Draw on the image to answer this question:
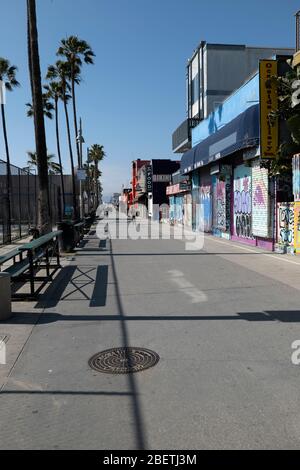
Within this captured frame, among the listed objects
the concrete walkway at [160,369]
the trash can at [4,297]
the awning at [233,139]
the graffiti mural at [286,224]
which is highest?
the awning at [233,139]

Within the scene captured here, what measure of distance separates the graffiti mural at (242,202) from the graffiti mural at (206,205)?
5455 mm

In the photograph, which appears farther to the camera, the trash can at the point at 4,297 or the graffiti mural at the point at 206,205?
the graffiti mural at the point at 206,205

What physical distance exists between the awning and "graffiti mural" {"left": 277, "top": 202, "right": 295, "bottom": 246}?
2.45 meters

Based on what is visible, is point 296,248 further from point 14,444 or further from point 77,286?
point 14,444

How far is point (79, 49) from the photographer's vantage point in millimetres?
37375

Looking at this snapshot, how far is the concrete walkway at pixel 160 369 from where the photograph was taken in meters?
3.64

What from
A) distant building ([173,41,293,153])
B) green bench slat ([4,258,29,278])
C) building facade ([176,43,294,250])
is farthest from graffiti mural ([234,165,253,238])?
distant building ([173,41,293,153])

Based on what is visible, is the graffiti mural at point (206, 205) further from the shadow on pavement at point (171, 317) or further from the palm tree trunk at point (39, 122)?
the shadow on pavement at point (171, 317)

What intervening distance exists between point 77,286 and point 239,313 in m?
4.01

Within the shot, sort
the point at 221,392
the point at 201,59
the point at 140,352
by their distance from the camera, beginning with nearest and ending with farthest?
1. the point at 221,392
2. the point at 140,352
3. the point at 201,59

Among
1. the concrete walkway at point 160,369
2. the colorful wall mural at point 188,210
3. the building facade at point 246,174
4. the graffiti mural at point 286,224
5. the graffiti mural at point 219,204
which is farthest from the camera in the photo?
the colorful wall mural at point 188,210

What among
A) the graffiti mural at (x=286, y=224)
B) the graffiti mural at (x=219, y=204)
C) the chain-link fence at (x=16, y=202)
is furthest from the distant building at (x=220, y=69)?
the graffiti mural at (x=286, y=224)

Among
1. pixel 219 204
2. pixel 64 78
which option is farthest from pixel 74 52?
pixel 219 204

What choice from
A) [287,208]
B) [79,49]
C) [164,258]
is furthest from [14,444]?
[79,49]
